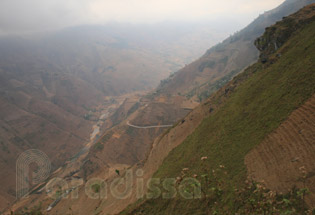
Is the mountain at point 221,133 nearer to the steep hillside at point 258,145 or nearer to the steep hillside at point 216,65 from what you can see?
the steep hillside at point 258,145

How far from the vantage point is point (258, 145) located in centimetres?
2286

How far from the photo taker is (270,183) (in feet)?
60.4

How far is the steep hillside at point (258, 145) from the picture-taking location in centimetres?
1783

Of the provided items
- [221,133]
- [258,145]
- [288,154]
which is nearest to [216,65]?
[221,133]

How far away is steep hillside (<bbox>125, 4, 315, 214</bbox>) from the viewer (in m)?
17.8

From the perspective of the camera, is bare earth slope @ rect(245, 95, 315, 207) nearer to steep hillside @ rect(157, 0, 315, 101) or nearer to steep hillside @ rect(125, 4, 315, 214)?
steep hillside @ rect(125, 4, 315, 214)

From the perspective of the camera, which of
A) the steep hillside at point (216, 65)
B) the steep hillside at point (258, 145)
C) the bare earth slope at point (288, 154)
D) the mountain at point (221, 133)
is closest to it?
the bare earth slope at point (288, 154)

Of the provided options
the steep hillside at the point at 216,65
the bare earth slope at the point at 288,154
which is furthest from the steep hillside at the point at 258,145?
the steep hillside at the point at 216,65

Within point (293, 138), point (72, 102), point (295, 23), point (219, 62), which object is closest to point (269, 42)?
point (295, 23)

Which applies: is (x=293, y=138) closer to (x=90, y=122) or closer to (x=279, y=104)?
(x=279, y=104)

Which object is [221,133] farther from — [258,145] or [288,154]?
[288,154]

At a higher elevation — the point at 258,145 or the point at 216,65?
the point at 258,145

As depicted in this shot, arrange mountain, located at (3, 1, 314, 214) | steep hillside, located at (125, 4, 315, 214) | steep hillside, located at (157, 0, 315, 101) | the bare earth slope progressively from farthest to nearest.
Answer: steep hillside, located at (157, 0, 315, 101)
mountain, located at (3, 1, 314, 214)
steep hillside, located at (125, 4, 315, 214)
the bare earth slope

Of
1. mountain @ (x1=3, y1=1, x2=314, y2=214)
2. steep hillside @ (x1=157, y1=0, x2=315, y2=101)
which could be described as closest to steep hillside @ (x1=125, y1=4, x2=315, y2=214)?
mountain @ (x1=3, y1=1, x2=314, y2=214)
